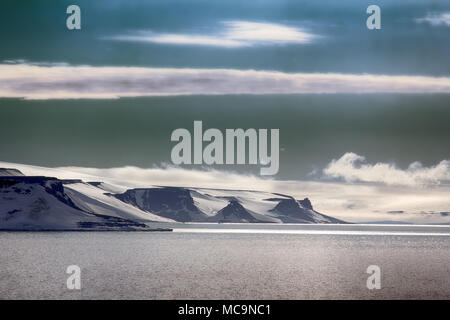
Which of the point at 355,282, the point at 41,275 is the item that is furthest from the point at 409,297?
the point at 41,275

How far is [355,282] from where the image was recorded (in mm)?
104938

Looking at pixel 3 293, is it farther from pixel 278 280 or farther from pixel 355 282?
pixel 355 282
